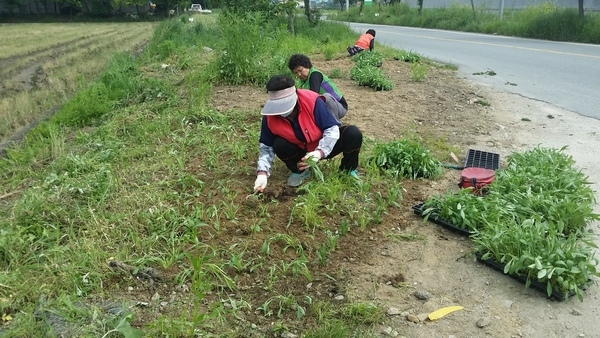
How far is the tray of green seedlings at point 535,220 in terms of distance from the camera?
2.88 meters

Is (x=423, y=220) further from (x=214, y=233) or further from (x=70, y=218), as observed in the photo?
(x=70, y=218)

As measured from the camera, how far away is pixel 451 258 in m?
3.32

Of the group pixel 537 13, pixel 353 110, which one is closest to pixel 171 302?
pixel 353 110

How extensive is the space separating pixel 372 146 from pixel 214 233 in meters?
2.13

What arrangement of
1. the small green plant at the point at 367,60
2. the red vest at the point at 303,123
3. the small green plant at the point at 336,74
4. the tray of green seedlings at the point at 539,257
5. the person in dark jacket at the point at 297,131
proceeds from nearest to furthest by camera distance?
1. the tray of green seedlings at the point at 539,257
2. the person in dark jacket at the point at 297,131
3. the red vest at the point at 303,123
4. the small green plant at the point at 336,74
5. the small green plant at the point at 367,60

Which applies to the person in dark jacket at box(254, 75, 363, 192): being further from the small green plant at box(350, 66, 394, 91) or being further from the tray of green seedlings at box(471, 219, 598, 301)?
the small green plant at box(350, 66, 394, 91)

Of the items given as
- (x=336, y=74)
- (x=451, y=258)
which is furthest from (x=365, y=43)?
(x=451, y=258)

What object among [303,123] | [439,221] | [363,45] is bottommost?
[439,221]

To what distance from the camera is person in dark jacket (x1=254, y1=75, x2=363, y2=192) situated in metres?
3.78

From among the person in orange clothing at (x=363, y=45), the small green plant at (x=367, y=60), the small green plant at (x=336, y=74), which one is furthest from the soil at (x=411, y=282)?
the person in orange clothing at (x=363, y=45)

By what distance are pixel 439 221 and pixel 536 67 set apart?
338 inches

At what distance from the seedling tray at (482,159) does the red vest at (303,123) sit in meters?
1.55

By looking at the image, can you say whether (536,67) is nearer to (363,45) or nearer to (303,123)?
(363,45)

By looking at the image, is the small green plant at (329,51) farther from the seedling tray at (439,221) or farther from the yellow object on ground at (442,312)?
the yellow object on ground at (442,312)
